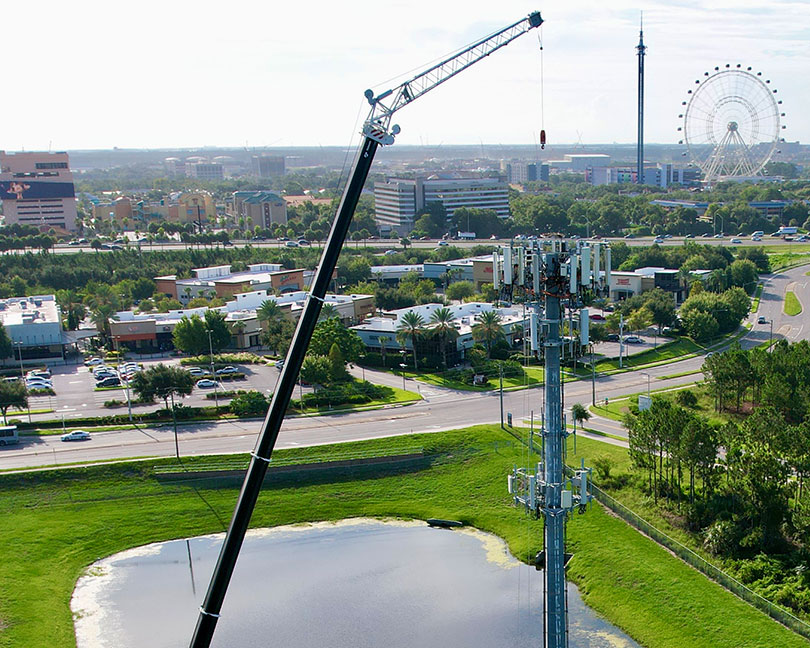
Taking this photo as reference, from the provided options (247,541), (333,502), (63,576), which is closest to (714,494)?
(333,502)

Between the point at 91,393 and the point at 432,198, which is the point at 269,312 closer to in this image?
the point at 91,393

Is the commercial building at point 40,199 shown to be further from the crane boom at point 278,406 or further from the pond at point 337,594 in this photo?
the crane boom at point 278,406

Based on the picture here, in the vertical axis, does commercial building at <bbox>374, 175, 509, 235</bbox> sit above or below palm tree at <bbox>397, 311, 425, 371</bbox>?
above

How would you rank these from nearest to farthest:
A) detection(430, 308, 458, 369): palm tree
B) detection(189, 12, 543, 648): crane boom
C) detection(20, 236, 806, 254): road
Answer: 1. detection(189, 12, 543, 648): crane boom
2. detection(430, 308, 458, 369): palm tree
3. detection(20, 236, 806, 254): road

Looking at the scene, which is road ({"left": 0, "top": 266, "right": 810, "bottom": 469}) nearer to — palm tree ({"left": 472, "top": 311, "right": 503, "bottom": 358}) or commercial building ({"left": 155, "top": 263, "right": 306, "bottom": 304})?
palm tree ({"left": 472, "top": 311, "right": 503, "bottom": 358})

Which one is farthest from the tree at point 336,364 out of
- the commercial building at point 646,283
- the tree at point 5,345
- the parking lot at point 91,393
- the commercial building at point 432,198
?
the commercial building at point 432,198

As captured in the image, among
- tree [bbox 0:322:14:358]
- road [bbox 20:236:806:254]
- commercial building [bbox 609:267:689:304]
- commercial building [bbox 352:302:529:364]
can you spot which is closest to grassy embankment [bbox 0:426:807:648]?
commercial building [bbox 352:302:529:364]
